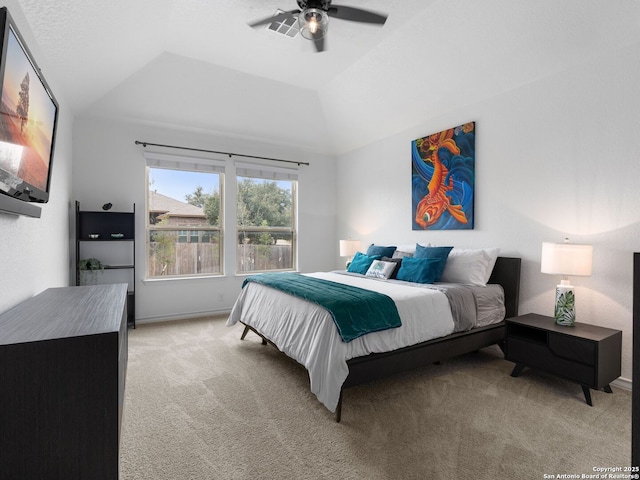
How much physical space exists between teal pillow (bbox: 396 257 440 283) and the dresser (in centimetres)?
289

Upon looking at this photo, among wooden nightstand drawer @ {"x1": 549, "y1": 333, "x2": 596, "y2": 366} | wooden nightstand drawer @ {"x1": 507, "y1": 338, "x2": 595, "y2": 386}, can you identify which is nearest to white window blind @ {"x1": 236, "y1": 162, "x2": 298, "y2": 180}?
wooden nightstand drawer @ {"x1": 507, "y1": 338, "x2": 595, "y2": 386}

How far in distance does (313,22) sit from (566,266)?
275 centimetres

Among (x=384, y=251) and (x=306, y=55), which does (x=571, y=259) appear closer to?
(x=384, y=251)

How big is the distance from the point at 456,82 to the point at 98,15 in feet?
11.1

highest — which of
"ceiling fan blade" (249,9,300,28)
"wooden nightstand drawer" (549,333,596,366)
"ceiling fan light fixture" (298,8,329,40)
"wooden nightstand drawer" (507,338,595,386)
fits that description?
"ceiling fan blade" (249,9,300,28)

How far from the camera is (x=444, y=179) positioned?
418 cm

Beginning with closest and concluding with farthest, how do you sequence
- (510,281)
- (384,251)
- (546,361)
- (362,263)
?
(546,361) → (510,281) → (362,263) → (384,251)

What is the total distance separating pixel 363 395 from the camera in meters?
2.57

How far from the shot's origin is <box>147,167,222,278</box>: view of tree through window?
4.76 meters

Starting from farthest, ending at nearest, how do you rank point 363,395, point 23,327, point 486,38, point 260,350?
point 260,350
point 486,38
point 363,395
point 23,327

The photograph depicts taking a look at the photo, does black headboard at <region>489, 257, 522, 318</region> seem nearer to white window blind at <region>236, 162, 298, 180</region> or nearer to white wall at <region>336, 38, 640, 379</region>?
white wall at <region>336, 38, 640, 379</region>

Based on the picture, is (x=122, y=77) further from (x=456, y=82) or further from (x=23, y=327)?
(x=456, y=82)

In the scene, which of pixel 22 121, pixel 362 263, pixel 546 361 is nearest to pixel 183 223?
pixel 362 263

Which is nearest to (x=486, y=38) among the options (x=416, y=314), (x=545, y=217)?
(x=545, y=217)
